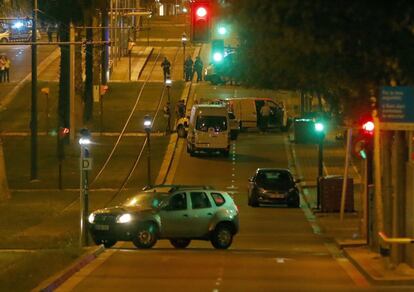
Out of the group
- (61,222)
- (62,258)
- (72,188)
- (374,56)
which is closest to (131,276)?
(62,258)

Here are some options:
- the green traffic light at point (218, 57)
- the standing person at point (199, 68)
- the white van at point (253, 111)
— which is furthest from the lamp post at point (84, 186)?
the standing person at point (199, 68)

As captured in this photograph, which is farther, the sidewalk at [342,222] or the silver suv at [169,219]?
the silver suv at [169,219]

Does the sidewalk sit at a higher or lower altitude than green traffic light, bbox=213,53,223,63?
lower

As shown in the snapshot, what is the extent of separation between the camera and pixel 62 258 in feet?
72.3

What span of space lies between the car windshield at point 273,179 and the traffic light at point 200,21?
1779cm

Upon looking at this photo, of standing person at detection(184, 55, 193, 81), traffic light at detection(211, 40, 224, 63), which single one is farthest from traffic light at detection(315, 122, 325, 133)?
standing person at detection(184, 55, 193, 81)

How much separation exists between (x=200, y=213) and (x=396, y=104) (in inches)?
355

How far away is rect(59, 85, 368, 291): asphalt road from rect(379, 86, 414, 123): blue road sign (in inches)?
126

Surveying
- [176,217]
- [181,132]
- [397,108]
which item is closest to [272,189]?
[176,217]

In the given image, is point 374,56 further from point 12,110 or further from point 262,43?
point 12,110

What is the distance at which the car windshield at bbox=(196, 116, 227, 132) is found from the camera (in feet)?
169

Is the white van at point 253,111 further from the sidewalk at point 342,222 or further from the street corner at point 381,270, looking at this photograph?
the street corner at point 381,270

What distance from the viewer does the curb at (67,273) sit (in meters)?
18.1

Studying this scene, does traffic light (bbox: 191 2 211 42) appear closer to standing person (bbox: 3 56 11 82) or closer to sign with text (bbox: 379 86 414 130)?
sign with text (bbox: 379 86 414 130)
